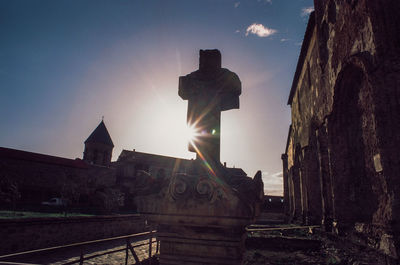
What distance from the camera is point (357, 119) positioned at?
6.57 meters

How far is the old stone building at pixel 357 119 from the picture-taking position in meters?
4.41

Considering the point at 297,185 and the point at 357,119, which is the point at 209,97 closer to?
the point at 357,119

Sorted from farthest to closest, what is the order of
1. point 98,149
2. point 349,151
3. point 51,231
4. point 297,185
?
point 98,149 → point 297,185 → point 51,231 → point 349,151

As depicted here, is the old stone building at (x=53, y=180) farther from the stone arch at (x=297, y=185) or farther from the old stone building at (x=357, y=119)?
the old stone building at (x=357, y=119)

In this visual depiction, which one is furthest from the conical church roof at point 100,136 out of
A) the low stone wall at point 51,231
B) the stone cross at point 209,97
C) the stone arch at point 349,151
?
the stone cross at point 209,97

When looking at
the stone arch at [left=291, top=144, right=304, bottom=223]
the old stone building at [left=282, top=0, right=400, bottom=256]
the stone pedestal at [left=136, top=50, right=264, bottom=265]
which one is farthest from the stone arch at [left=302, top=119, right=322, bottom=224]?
the stone pedestal at [left=136, top=50, right=264, bottom=265]

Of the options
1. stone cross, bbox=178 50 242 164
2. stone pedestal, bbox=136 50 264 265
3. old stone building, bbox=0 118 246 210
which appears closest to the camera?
stone pedestal, bbox=136 50 264 265

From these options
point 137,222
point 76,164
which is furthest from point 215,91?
point 76,164

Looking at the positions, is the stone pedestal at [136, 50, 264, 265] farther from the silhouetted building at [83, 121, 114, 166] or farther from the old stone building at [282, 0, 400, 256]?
the silhouetted building at [83, 121, 114, 166]

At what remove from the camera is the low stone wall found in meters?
9.55

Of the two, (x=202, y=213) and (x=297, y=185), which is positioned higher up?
(x=297, y=185)

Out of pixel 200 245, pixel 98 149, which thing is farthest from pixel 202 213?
pixel 98 149

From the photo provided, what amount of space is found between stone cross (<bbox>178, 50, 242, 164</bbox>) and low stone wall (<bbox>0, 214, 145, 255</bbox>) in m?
10.5

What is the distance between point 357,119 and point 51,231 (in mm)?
13025
